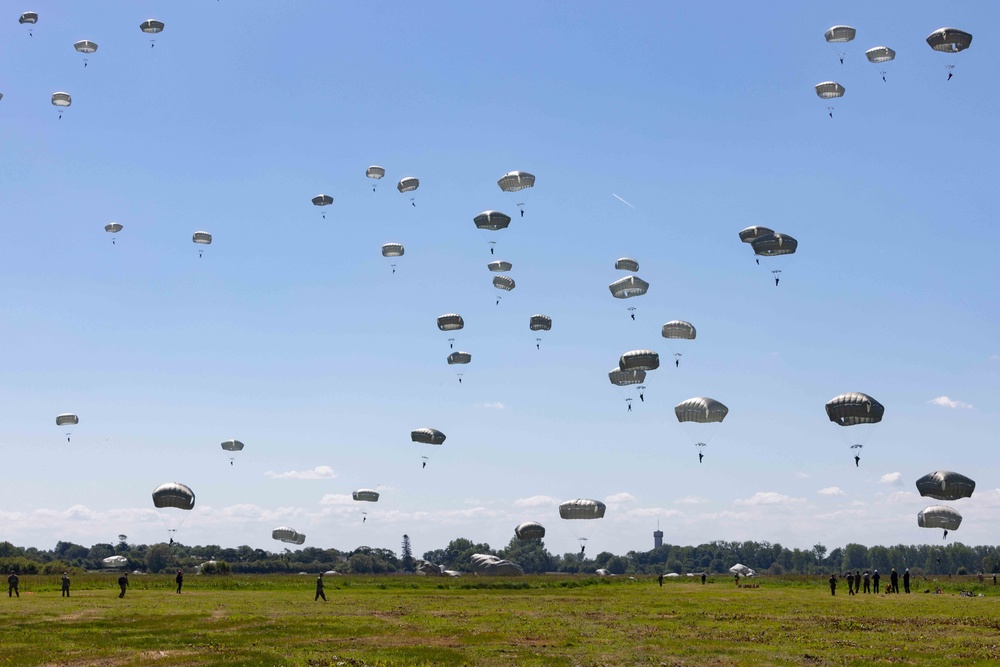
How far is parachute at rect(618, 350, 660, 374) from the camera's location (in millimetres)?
89625

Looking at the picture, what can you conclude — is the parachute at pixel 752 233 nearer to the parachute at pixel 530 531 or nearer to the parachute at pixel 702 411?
the parachute at pixel 702 411

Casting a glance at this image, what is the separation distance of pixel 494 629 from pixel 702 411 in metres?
42.0

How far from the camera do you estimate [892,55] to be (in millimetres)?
85438

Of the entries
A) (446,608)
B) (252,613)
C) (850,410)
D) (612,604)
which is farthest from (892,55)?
(252,613)

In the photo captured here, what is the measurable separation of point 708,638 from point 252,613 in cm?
2619

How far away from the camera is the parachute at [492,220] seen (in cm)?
9394

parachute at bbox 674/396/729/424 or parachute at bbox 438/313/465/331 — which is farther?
parachute at bbox 438/313/465/331

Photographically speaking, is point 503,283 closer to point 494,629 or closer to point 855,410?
point 855,410

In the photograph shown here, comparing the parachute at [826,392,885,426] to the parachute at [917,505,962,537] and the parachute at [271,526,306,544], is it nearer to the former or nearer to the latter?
the parachute at [917,505,962,537]

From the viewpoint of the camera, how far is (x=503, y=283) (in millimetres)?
95938

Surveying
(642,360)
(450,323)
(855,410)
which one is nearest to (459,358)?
(450,323)

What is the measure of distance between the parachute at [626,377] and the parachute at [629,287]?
869cm

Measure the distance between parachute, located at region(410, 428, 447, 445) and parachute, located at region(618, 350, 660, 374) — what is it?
23604 mm

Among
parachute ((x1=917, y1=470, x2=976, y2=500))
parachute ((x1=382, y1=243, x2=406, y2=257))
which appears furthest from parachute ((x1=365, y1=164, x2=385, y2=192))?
parachute ((x1=917, y1=470, x2=976, y2=500))
